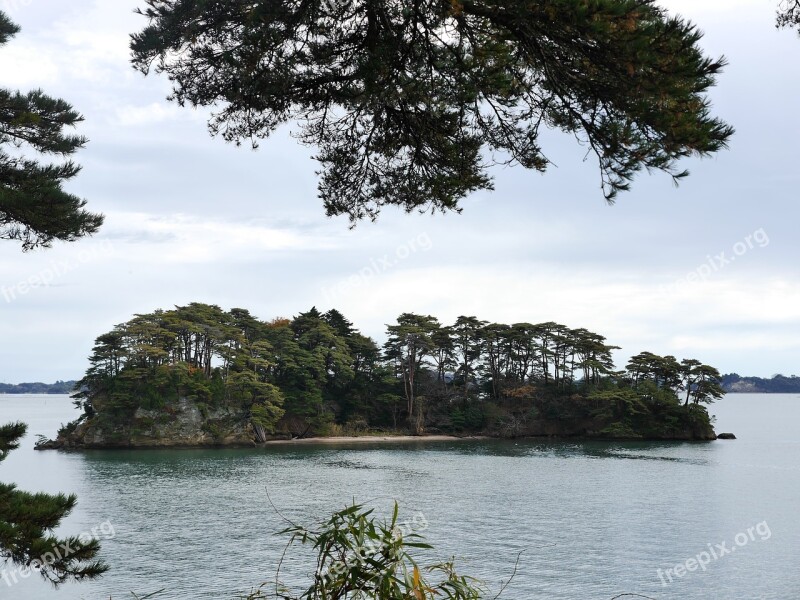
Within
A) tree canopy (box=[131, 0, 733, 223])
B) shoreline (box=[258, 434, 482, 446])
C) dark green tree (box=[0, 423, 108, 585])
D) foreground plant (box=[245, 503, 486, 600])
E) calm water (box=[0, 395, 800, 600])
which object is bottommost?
calm water (box=[0, 395, 800, 600])

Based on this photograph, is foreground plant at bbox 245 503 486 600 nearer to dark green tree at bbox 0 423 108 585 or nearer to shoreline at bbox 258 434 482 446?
dark green tree at bbox 0 423 108 585

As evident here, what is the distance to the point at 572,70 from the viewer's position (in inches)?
169

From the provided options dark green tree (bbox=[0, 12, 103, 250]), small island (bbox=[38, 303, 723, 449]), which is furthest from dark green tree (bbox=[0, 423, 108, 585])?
small island (bbox=[38, 303, 723, 449])

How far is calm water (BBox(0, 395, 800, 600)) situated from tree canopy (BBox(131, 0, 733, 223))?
129 inches

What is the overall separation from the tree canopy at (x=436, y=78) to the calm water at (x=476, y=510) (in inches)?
129

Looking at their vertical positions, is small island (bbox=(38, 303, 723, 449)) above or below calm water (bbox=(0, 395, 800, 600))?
above

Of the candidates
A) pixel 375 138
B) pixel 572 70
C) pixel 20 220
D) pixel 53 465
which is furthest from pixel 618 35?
pixel 53 465

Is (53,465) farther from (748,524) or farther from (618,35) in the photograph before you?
(618,35)

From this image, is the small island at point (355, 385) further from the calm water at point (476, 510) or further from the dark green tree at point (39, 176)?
the dark green tree at point (39, 176)

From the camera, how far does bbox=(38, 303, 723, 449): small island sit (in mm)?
35750

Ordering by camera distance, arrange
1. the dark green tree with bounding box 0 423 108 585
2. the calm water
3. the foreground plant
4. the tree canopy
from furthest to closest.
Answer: the calm water
the dark green tree with bounding box 0 423 108 585
the tree canopy
the foreground plant

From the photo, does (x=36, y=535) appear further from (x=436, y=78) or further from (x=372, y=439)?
(x=372, y=439)

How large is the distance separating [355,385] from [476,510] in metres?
22.6

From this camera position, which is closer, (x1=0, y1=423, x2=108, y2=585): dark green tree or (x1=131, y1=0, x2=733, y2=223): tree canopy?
(x1=131, y1=0, x2=733, y2=223): tree canopy
